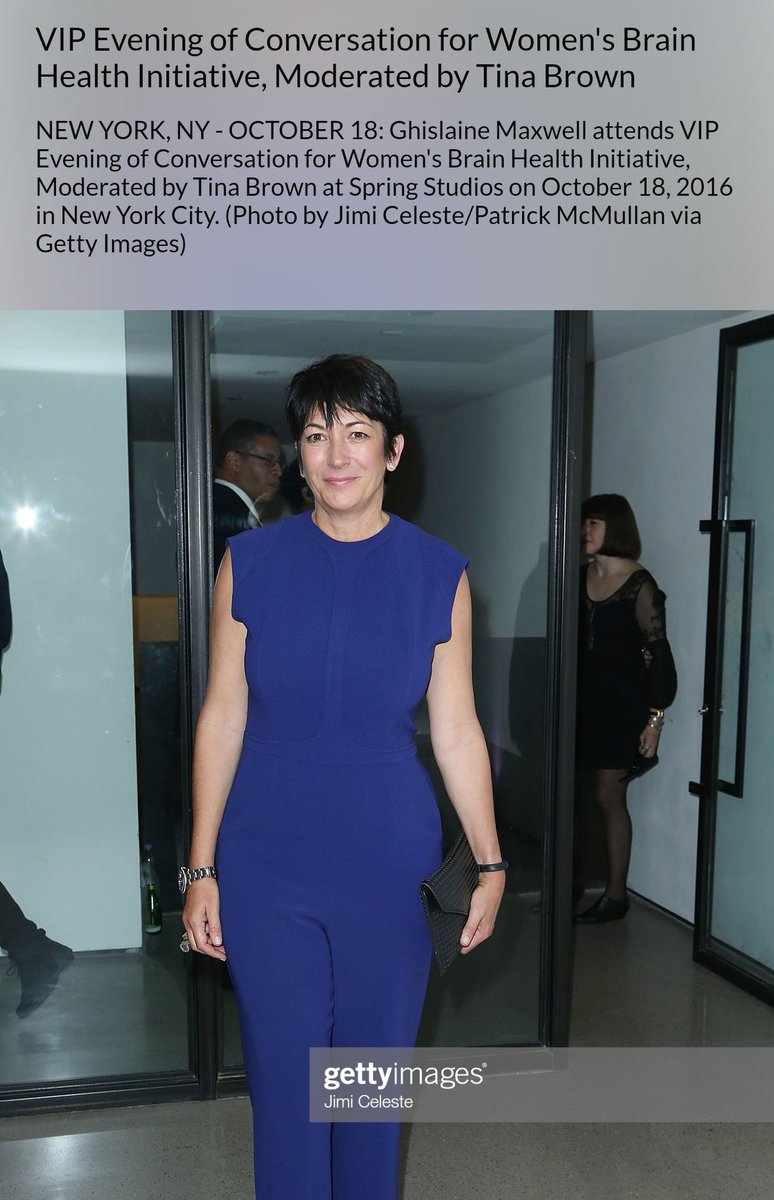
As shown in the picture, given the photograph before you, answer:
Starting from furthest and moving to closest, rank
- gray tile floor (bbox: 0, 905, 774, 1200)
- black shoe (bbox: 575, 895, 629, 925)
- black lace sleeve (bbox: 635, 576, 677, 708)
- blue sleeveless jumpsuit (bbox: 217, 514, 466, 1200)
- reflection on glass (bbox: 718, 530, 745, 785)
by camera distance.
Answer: black shoe (bbox: 575, 895, 629, 925) < black lace sleeve (bbox: 635, 576, 677, 708) < reflection on glass (bbox: 718, 530, 745, 785) < gray tile floor (bbox: 0, 905, 774, 1200) < blue sleeveless jumpsuit (bbox: 217, 514, 466, 1200)

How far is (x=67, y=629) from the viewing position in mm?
2762

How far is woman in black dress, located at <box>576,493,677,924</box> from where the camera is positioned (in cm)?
423

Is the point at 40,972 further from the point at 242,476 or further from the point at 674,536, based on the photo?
the point at 674,536

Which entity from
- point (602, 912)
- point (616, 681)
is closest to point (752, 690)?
point (616, 681)

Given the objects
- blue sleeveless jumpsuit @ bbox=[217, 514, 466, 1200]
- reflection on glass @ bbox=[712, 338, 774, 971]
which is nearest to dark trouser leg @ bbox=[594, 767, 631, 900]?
reflection on glass @ bbox=[712, 338, 774, 971]

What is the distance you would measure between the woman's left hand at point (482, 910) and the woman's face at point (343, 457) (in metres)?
0.70

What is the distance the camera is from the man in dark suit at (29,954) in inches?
110

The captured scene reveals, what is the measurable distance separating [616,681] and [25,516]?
241cm

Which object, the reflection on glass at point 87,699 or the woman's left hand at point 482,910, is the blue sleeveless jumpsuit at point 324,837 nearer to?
the woman's left hand at point 482,910

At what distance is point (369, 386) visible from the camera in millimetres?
1844

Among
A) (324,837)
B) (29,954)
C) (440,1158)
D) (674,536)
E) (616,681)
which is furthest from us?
(674,536)

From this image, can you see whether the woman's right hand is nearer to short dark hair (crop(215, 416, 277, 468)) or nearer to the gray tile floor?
the gray tile floor
